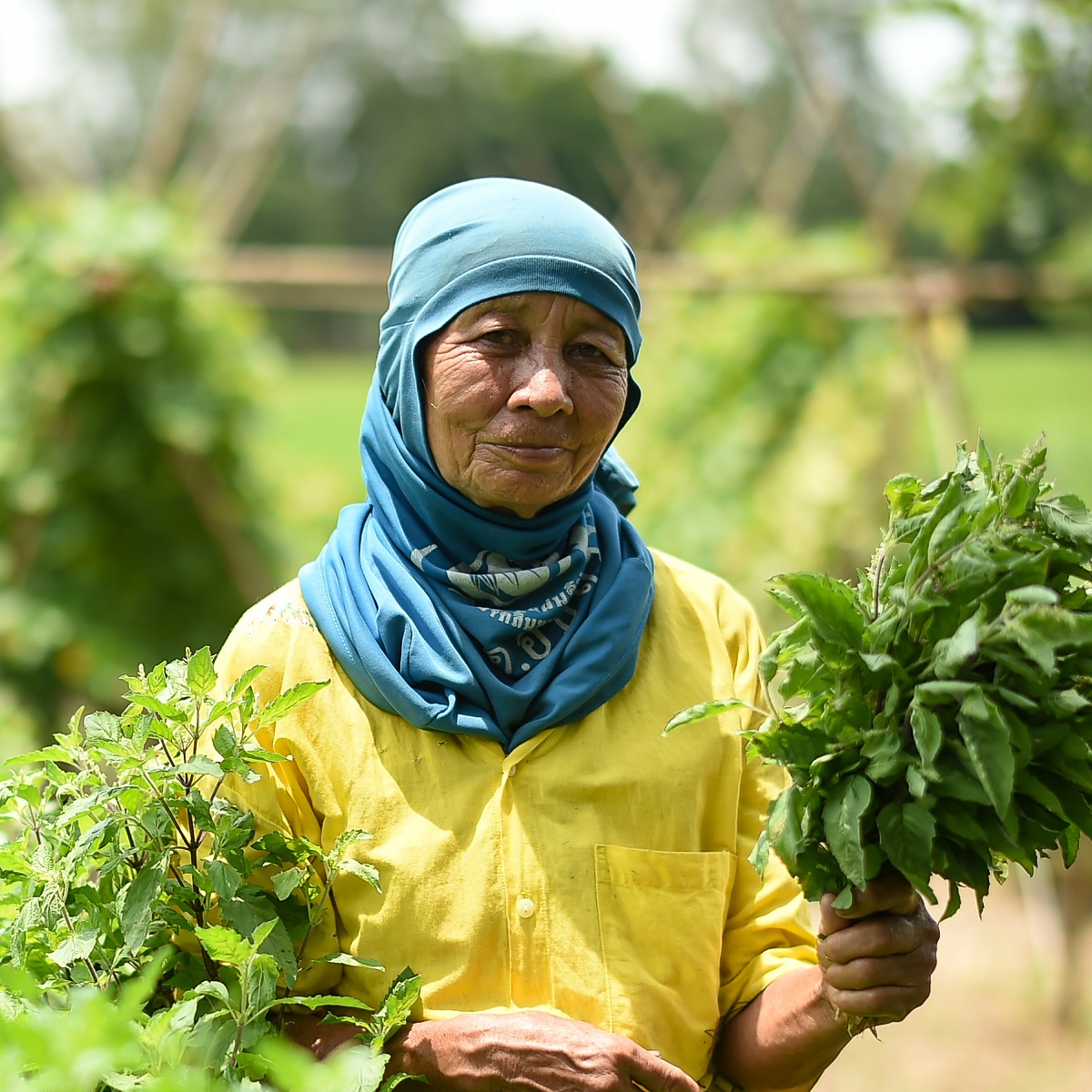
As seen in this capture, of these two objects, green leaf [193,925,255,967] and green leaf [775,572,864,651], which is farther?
green leaf [775,572,864,651]

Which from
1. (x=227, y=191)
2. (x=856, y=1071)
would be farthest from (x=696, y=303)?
(x=856, y=1071)

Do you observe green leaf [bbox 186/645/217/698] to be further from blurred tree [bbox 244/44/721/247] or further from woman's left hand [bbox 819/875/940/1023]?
blurred tree [bbox 244/44/721/247]

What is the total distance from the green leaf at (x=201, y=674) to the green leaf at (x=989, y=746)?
0.91 m

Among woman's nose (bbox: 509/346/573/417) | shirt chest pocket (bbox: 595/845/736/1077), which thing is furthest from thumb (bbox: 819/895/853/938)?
woman's nose (bbox: 509/346/573/417)

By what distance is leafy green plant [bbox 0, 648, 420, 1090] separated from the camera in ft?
5.45

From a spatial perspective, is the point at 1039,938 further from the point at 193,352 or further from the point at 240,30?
the point at 240,30

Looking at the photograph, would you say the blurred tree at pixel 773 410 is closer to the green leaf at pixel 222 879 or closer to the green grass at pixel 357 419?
the green grass at pixel 357 419

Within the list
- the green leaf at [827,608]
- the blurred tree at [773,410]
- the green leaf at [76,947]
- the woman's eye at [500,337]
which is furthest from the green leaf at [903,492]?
the blurred tree at [773,410]

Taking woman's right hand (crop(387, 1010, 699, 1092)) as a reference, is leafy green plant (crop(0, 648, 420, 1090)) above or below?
above

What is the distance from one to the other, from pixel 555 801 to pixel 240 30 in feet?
132

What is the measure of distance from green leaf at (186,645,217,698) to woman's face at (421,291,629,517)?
45 cm

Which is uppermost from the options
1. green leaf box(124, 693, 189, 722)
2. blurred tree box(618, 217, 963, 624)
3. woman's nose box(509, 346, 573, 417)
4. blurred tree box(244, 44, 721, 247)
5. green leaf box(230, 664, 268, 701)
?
blurred tree box(244, 44, 721, 247)

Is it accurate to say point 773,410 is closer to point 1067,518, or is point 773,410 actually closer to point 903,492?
point 903,492

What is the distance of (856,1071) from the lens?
201 inches
